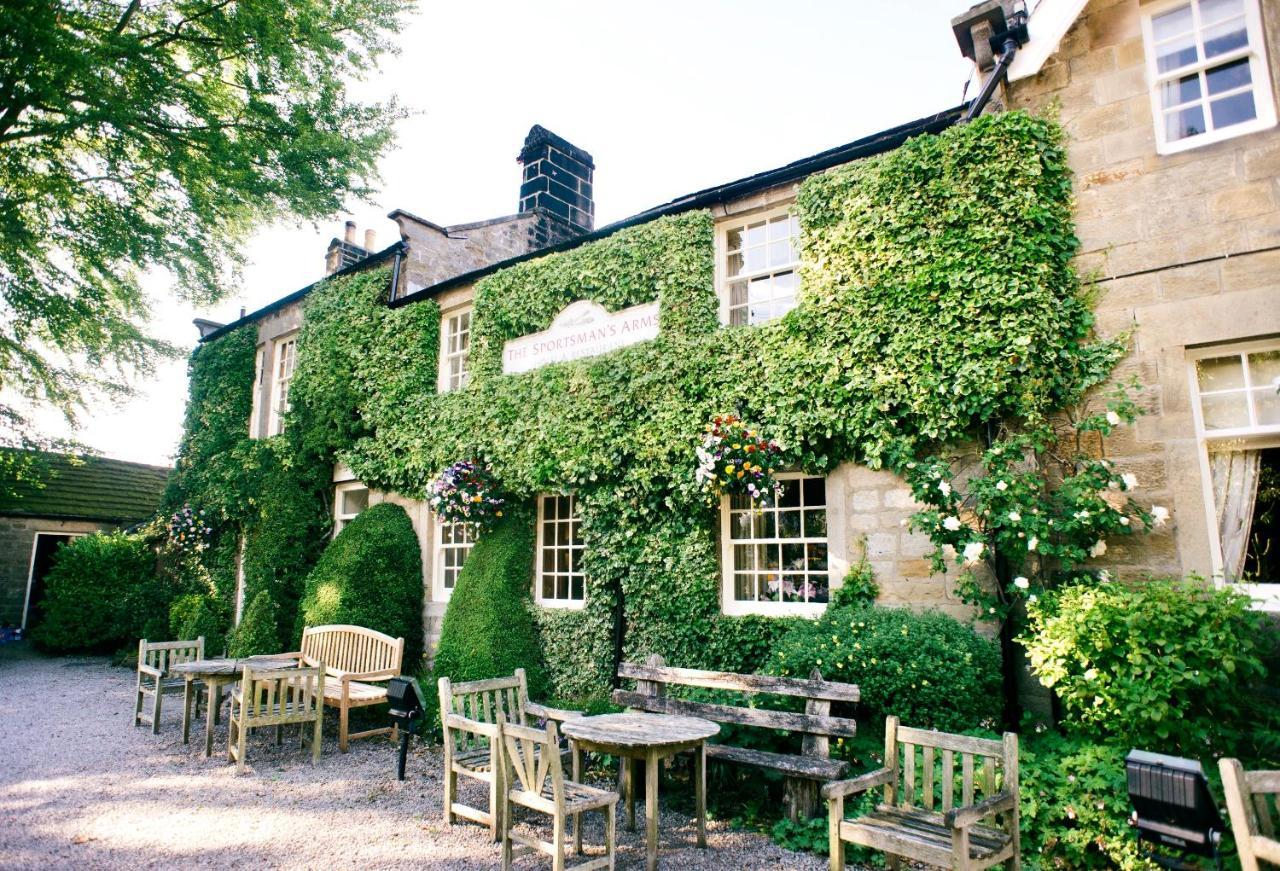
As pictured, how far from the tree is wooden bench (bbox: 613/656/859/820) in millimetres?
Result: 11756

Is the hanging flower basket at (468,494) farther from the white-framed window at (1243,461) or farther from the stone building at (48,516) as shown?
the stone building at (48,516)

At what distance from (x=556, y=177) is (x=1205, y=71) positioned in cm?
1057

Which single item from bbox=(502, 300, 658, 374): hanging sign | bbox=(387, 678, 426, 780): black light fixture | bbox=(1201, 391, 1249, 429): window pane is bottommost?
bbox=(387, 678, 426, 780): black light fixture

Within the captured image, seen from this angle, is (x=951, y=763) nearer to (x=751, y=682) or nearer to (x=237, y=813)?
(x=751, y=682)

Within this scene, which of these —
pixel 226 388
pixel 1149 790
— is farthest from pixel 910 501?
pixel 226 388

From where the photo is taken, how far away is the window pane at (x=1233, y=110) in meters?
6.38

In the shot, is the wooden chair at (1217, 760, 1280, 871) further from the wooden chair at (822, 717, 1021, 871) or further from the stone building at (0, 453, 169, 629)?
the stone building at (0, 453, 169, 629)

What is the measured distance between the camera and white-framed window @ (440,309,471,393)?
39.9 ft

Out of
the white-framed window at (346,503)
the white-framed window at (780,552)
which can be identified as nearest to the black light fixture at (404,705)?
the white-framed window at (780,552)

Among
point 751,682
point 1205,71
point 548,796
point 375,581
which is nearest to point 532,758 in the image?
point 548,796

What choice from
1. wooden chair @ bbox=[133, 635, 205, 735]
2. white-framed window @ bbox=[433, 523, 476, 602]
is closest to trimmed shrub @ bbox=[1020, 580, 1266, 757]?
white-framed window @ bbox=[433, 523, 476, 602]

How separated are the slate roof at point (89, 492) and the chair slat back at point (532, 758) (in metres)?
17.3

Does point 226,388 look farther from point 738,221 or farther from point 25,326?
point 738,221

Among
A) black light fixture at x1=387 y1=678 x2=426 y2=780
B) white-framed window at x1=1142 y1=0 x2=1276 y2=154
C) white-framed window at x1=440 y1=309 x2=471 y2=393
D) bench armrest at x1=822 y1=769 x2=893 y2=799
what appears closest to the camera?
bench armrest at x1=822 y1=769 x2=893 y2=799
